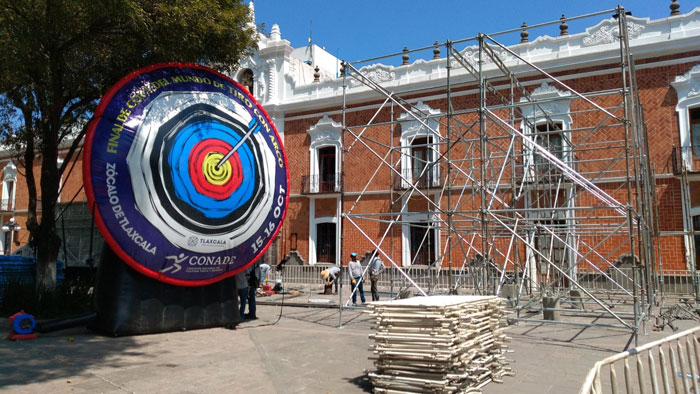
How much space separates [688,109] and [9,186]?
34107mm

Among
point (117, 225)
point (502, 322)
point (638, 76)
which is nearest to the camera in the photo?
point (502, 322)

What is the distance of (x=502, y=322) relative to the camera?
612cm

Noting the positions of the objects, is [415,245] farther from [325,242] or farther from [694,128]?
[694,128]

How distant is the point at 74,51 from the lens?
31.3 ft

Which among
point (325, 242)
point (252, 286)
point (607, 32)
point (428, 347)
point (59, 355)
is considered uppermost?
point (607, 32)

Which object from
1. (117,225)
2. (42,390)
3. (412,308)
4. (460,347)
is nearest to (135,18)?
(117,225)

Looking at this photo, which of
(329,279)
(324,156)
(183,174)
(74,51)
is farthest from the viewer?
(324,156)

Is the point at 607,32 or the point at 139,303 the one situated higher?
the point at 607,32

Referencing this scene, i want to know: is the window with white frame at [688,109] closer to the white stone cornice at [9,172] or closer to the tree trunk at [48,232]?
the tree trunk at [48,232]

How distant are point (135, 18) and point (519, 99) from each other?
13.8 meters

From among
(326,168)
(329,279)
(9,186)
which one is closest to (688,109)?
(329,279)

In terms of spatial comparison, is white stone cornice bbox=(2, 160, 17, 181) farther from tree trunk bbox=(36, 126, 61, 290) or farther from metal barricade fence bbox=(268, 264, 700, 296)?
tree trunk bbox=(36, 126, 61, 290)

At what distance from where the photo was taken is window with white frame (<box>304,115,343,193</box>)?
22.0 m

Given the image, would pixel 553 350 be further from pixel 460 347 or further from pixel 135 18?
pixel 135 18
